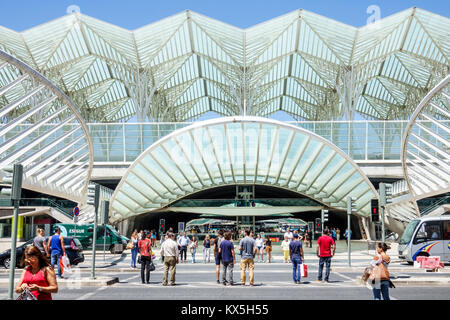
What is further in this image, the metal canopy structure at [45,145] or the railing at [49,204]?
the railing at [49,204]

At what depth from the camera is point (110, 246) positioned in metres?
33.7

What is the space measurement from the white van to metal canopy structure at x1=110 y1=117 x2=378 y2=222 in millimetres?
12389

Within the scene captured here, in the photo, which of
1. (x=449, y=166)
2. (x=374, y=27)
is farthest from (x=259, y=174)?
(x=374, y=27)

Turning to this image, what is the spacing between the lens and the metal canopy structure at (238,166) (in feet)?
113

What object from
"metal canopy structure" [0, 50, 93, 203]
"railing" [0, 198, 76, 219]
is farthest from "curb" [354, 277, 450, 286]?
"railing" [0, 198, 76, 219]

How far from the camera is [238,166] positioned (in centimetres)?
4025

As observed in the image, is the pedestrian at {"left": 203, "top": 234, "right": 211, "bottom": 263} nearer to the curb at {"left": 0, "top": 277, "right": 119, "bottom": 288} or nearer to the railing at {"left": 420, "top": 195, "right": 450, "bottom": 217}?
the curb at {"left": 0, "top": 277, "right": 119, "bottom": 288}

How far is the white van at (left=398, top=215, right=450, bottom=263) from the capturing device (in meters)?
22.7

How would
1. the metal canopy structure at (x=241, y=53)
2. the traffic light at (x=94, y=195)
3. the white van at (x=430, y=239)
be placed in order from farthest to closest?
1. the metal canopy structure at (x=241, y=53)
2. the white van at (x=430, y=239)
3. the traffic light at (x=94, y=195)

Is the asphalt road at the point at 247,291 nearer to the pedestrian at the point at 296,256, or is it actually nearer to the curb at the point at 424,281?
the pedestrian at the point at 296,256

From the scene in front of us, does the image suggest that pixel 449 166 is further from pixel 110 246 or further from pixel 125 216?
pixel 125 216

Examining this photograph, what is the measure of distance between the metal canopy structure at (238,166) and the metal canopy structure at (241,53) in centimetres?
1665

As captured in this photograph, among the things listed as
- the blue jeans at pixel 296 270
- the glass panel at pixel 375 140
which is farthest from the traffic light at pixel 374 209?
the glass panel at pixel 375 140

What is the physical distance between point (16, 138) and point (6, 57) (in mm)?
4012
